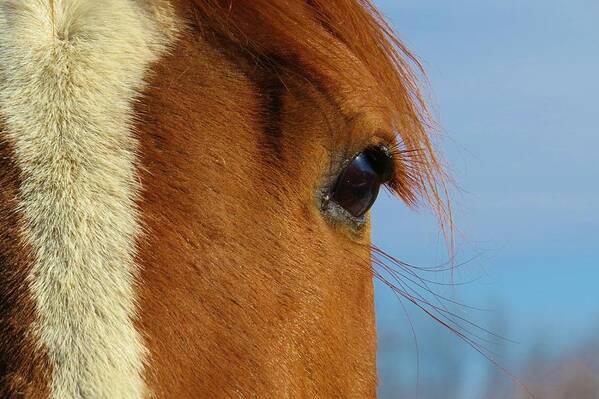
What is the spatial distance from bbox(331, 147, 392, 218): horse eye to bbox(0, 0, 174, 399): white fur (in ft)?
1.54

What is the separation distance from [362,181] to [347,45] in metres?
0.35

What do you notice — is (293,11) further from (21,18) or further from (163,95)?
(21,18)

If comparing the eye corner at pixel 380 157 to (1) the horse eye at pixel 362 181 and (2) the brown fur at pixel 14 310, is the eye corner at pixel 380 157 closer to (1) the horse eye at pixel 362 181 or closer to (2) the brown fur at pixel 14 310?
(1) the horse eye at pixel 362 181

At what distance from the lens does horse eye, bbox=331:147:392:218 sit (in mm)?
1860

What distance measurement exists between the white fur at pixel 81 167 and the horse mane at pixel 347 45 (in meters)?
0.18

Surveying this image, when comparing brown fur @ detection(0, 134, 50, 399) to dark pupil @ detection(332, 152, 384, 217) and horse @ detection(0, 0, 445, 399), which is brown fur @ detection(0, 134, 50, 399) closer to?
horse @ detection(0, 0, 445, 399)

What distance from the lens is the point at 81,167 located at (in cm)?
148

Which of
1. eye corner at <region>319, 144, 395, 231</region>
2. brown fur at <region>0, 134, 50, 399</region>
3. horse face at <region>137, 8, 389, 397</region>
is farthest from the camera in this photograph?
eye corner at <region>319, 144, 395, 231</region>

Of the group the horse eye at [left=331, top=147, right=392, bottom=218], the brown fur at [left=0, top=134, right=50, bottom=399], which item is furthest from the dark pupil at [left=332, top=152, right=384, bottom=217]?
the brown fur at [left=0, top=134, right=50, bottom=399]

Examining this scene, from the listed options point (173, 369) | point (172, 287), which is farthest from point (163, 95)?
point (173, 369)

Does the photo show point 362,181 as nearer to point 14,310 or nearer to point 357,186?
point 357,186

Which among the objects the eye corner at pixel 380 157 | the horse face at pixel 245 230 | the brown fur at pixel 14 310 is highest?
the eye corner at pixel 380 157

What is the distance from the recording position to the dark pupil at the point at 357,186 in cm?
186

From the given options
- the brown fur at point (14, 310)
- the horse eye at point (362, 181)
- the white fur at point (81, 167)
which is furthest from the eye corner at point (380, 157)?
the brown fur at point (14, 310)
